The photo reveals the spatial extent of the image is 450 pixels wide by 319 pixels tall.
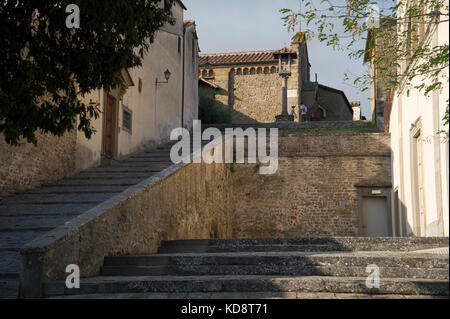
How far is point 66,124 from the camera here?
5.72 m

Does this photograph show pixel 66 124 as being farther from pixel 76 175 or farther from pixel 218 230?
pixel 218 230

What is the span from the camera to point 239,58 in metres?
33.8

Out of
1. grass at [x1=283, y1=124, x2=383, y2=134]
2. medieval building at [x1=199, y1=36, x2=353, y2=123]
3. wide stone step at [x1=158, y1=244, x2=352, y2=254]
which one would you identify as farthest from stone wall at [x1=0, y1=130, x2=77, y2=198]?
medieval building at [x1=199, y1=36, x2=353, y2=123]

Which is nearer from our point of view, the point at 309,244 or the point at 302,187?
the point at 309,244

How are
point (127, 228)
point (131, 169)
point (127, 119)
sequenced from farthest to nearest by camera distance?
point (127, 119) → point (131, 169) → point (127, 228)

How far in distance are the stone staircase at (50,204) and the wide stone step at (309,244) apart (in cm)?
180

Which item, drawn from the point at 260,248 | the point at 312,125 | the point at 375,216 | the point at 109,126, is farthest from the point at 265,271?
the point at 312,125

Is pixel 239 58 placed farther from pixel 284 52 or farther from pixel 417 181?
pixel 417 181

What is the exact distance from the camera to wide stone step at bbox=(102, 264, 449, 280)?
14.8ft

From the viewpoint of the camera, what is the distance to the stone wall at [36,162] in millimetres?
8438

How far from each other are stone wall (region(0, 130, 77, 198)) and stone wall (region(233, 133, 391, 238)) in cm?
660

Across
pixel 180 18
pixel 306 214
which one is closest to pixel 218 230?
pixel 306 214

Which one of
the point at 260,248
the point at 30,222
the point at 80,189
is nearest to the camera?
the point at 260,248

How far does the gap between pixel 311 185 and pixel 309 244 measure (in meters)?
8.87
